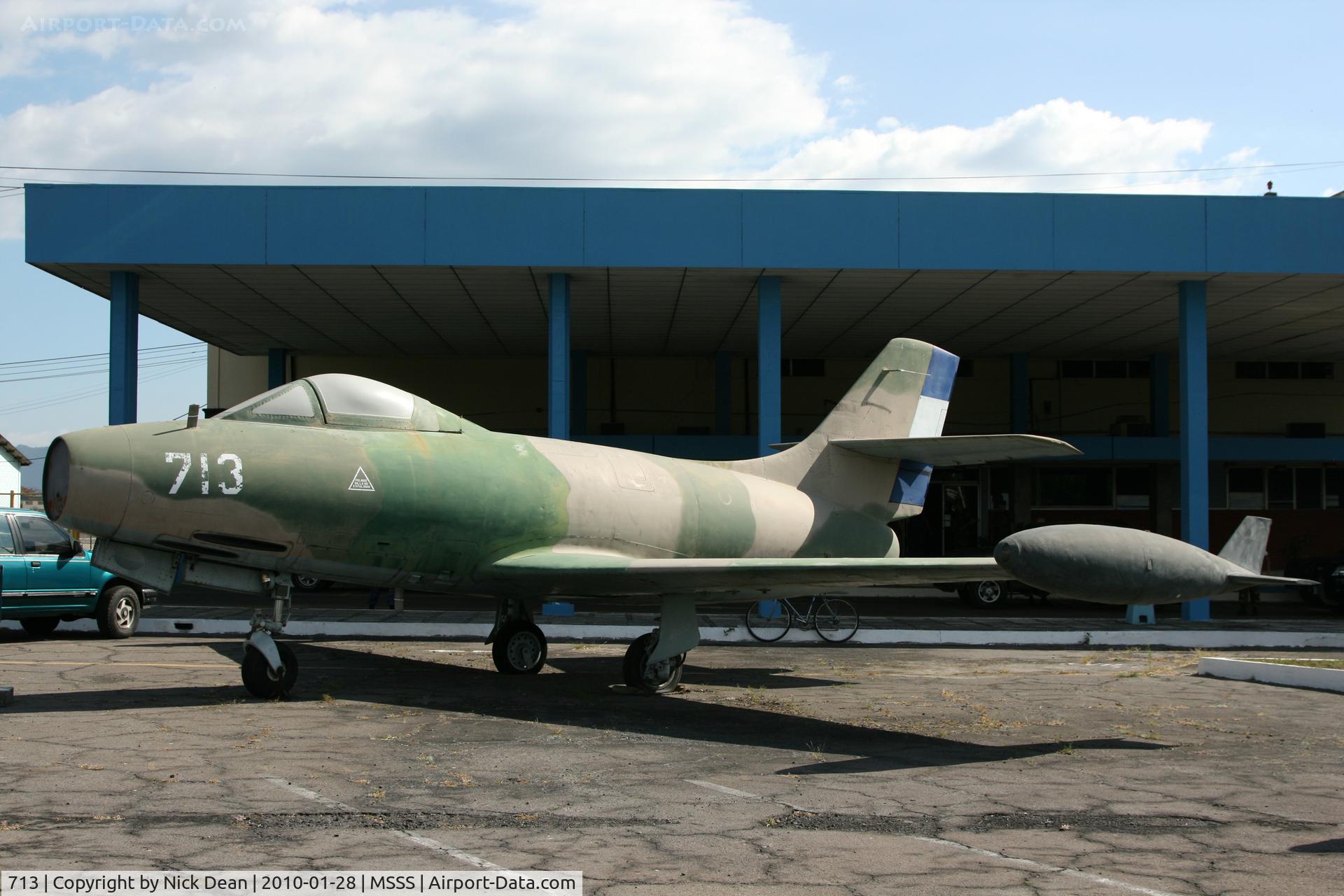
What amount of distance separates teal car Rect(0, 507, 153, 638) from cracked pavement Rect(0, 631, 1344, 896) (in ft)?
9.70

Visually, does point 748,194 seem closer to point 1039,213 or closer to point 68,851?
point 1039,213

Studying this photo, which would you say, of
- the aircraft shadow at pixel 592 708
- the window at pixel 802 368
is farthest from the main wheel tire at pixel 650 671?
the window at pixel 802 368

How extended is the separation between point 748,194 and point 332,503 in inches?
456

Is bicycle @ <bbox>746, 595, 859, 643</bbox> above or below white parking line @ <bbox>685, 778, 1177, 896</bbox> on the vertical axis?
below

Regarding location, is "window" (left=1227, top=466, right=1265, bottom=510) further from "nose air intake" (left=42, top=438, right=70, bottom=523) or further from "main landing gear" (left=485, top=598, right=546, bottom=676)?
"nose air intake" (left=42, top=438, right=70, bottom=523)

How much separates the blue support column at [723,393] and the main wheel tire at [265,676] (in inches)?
737

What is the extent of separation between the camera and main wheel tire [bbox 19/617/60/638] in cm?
1603

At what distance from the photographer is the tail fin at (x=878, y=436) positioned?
14.0m

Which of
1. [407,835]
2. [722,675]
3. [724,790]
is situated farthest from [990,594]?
[407,835]

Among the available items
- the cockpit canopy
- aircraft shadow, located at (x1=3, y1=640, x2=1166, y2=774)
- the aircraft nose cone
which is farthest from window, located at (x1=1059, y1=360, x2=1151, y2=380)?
the aircraft nose cone

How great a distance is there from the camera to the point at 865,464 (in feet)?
46.0

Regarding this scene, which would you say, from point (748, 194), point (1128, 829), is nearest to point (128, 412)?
point (748, 194)

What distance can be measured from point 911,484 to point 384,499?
7.28 m

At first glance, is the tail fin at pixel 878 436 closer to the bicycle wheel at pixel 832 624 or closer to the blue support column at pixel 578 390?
the bicycle wheel at pixel 832 624
